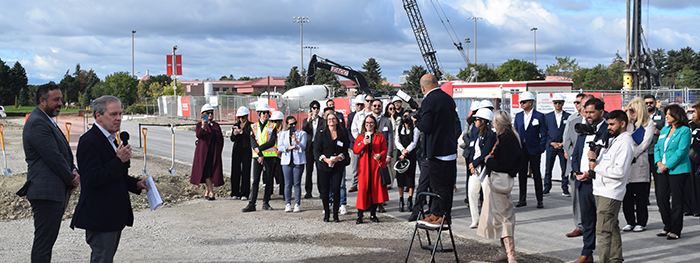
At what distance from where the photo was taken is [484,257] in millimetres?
6328

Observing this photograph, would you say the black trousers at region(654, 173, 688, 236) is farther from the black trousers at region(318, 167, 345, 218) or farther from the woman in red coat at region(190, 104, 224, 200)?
the woman in red coat at region(190, 104, 224, 200)

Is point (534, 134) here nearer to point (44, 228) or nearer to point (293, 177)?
point (293, 177)

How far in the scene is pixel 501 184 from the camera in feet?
19.4

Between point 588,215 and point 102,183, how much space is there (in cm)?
493

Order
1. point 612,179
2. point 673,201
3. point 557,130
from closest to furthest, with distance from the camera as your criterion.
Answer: point 612,179 → point 673,201 → point 557,130

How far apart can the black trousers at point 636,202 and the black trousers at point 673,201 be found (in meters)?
0.22

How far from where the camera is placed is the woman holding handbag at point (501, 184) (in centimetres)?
585

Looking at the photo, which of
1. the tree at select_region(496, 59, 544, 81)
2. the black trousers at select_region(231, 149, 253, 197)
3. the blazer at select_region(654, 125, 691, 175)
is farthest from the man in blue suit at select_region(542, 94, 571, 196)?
the tree at select_region(496, 59, 544, 81)

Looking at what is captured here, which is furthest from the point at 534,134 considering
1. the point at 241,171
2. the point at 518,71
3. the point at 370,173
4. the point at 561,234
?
the point at 518,71

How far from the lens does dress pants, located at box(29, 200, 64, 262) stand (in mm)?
4633

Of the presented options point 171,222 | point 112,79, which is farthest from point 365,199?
point 112,79

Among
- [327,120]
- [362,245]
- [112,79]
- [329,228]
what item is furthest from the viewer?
[112,79]

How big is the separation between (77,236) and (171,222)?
55.3 inches

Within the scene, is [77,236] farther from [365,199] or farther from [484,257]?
[484,257]
